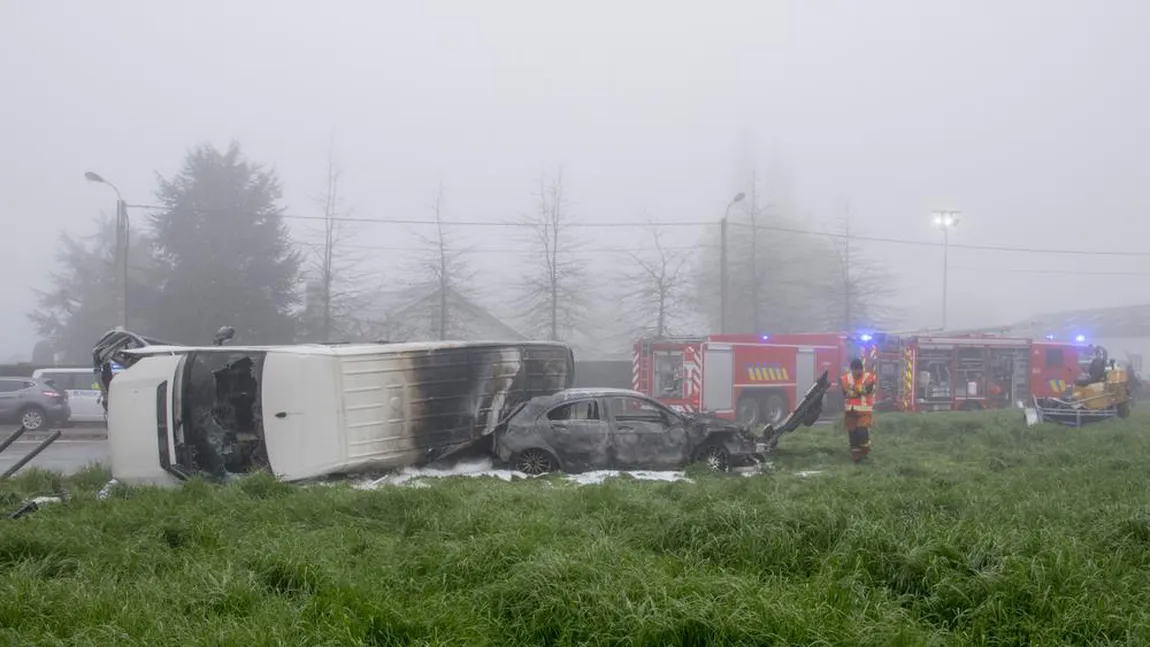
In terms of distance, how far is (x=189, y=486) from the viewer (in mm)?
8016

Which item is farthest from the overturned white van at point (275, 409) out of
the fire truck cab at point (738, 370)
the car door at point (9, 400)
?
the car door at point (9, 400)

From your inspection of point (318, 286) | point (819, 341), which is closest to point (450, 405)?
point (819, 341)

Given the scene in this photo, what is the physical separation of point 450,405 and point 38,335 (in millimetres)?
45254

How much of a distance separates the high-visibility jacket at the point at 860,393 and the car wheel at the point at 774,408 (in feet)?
31.4

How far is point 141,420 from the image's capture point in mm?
9188

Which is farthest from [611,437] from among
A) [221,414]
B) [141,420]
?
[141,420]

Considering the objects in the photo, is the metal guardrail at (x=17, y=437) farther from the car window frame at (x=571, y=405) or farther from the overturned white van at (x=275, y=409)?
the car window frame at (x=571, y=405)

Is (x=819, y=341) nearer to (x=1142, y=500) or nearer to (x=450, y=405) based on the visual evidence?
(x=450, y=405)

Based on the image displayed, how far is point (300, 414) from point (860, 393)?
24.4 feet

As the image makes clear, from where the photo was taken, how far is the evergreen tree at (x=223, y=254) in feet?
102

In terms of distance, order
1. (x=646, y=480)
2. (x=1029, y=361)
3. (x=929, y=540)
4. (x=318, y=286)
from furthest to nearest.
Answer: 1. (x=318, y=286)
2. (x=1029, y=361)
3. (x=646, y=480)
4. (x=929, y=540)

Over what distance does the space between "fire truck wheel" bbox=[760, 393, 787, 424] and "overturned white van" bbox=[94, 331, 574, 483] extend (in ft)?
42.4

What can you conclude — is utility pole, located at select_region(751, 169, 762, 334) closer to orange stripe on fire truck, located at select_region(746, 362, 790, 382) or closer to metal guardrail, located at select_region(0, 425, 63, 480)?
orange stripe on fire truck, located at select_region(746, 362, 790, 382)

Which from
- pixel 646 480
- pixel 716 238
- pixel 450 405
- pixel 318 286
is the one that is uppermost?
pixel 716 238
